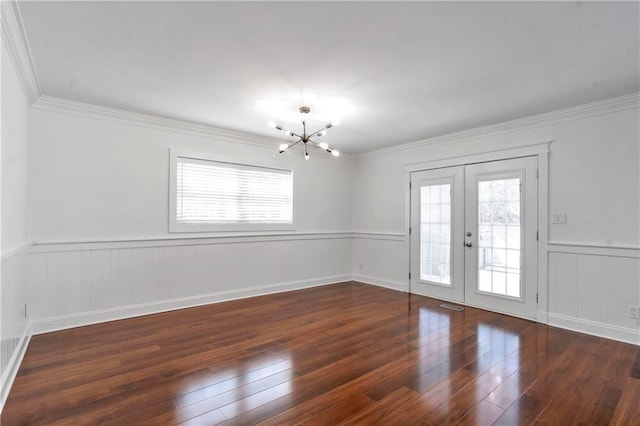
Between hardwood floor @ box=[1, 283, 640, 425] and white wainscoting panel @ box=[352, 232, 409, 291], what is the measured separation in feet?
5.30

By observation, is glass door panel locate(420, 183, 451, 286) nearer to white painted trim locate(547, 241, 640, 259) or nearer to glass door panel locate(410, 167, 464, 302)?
glass door panel locate(410, 167, 464, 302)

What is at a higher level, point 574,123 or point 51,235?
point 574,123

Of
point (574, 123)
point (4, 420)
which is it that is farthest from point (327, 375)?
point (574, 123)

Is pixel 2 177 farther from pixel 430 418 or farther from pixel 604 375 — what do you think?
pixel 604 375

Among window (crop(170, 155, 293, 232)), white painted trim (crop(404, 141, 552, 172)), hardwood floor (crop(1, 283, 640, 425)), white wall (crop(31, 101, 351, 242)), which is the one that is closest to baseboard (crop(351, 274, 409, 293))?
hardwood floor (crop(1, 283, 640, 425))

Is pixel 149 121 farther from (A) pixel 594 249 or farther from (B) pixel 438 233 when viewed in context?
(A) pixel 594 249

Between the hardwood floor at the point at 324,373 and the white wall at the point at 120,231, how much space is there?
15.8 inches

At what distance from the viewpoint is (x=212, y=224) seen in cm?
485

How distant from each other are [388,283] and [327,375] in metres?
3.50

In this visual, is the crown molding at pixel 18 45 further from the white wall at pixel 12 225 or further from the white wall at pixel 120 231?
the white wall at pixel 120 231

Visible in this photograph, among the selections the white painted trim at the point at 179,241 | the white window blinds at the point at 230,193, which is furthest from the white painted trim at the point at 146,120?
the white painted trim at the point at 179,241

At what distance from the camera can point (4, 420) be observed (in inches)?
79.7

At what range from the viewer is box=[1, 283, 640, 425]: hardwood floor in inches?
84.1


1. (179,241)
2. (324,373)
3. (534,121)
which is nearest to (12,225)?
(179,241)
